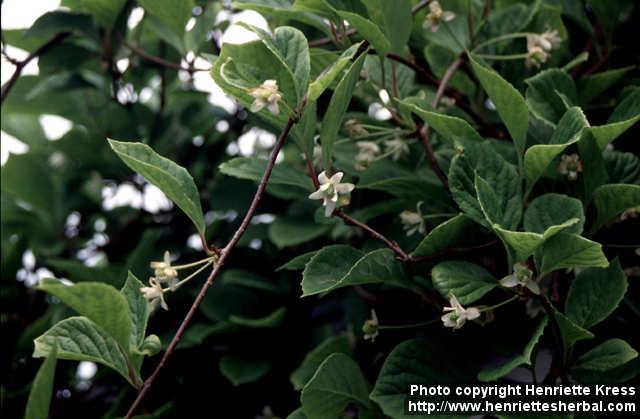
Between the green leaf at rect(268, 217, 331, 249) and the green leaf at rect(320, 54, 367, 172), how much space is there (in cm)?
37

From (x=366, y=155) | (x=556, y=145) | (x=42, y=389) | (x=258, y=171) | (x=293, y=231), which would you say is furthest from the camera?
(x=293, y=231)

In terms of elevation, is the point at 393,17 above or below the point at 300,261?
above

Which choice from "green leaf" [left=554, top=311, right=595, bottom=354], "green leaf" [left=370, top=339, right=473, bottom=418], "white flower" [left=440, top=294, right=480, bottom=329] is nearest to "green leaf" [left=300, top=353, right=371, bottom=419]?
"green leaf" [left=370, top=339, right=473, bottom=418]

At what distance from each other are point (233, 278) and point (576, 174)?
1.87ft

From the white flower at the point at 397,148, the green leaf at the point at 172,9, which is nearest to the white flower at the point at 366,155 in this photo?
the white flower at the point at 397,148

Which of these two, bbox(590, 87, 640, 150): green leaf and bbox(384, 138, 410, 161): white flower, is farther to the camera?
bbox(384, 138, 410, 161): white flower

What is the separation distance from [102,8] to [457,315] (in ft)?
2.56

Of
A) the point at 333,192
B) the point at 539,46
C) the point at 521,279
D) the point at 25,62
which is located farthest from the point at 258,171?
the point at 25,62

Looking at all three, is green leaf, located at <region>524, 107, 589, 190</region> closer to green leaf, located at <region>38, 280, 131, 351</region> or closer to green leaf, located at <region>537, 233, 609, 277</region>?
green leaf, located at <region>537, 233, 609, 277</region>

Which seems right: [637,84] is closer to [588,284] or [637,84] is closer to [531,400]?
[588,284]

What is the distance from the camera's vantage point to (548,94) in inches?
36.9

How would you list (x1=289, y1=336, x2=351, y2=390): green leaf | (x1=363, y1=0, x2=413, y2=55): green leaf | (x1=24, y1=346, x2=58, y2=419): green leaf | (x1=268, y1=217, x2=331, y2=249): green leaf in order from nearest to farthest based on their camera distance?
(x1=24, y1=346, x2=58, y2=419): green leaf → (x1=363, y1=0, x2=413, y2=55): green leaf → (x1=289, y1=336, x2=351, y2=390): green leaf → (x1=268, y1=217, x2=331, y2=249): green leaf

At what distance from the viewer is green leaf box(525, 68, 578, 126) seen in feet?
3.04

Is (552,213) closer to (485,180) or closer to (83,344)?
(485,180)
